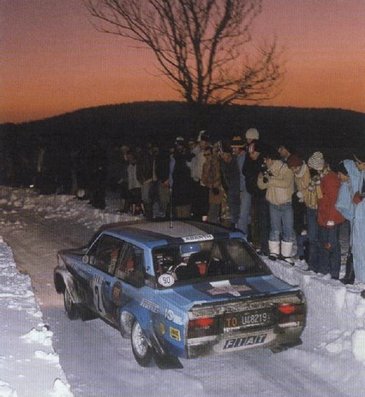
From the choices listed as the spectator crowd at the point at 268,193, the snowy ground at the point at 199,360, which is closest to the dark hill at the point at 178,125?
the spectator crowd at the point at 268,193

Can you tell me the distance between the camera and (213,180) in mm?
12297

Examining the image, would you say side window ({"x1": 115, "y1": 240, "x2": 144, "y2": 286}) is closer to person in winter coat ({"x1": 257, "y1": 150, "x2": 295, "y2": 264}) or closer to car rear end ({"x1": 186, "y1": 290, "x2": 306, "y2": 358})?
car rear end ({"x1": 186, "y1": 290, "x2": 306, "y2": 358})

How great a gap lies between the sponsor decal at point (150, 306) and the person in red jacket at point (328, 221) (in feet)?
11.0

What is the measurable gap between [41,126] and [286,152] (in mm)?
69072

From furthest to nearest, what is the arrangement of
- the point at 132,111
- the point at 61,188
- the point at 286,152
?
1. the point at 132,111
2. the point at 61,188
3. the point at 286,152

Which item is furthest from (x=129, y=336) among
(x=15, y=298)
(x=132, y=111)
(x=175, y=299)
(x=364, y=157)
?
(x=132, y=111)

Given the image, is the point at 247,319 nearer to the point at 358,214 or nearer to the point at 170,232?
the point at 170,232

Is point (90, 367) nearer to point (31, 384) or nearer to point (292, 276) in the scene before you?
point (31, 384)

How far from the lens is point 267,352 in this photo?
7.19 meters

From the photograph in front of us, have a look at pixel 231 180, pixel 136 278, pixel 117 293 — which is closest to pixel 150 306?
pixel 136 278

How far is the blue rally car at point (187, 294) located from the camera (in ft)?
20.6

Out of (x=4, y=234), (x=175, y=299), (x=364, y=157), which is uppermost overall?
(x=364, y=157)

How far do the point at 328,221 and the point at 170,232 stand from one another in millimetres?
2673

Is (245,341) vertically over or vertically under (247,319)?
under
